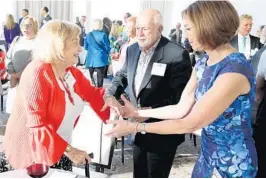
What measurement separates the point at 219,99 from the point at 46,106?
766 mm

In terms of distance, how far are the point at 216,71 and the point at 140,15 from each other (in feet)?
3.04

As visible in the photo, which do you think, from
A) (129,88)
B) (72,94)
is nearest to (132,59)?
(129,88)

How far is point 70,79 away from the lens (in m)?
1.83

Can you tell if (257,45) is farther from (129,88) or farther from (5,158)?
(5,158)

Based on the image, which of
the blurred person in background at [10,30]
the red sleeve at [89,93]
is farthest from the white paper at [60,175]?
the blurred person in background at [10,30]

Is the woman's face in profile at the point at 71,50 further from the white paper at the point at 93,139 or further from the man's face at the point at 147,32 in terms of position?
the white paper at the point at 93,139

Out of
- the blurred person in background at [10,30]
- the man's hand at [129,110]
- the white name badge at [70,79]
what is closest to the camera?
the white name badge at [70,79]

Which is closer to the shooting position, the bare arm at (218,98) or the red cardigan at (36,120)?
the bare arm at (218,98)

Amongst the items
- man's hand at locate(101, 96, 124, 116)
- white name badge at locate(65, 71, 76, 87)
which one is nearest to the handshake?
man's hand at locate(101, 96, 124, 116)

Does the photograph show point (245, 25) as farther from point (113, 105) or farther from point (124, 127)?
point (124, 127)

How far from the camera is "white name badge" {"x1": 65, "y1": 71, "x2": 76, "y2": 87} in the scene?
181 cm

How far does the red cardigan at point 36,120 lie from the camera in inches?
62.0

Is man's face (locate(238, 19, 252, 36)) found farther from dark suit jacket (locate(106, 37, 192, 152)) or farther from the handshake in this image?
the handshake

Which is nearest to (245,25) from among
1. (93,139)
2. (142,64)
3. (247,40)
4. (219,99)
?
(247,40)
